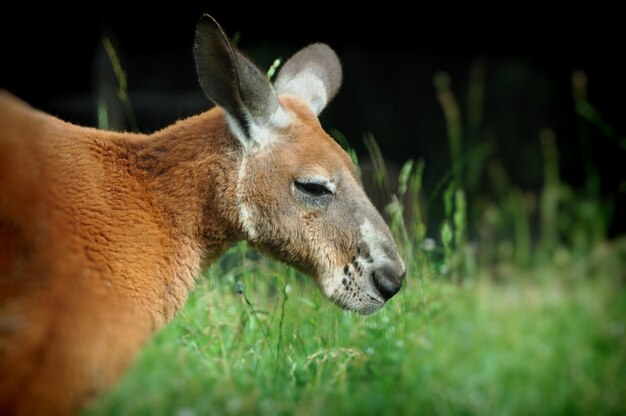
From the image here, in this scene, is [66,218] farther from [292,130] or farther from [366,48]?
[366,48]

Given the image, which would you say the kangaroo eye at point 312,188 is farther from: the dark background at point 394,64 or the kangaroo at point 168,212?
the dark background at point 394,64

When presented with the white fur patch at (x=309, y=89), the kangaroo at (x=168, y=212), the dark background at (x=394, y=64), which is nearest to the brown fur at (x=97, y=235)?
the kangaroo at (x=168, y=212)

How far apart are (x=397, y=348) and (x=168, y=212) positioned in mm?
1201

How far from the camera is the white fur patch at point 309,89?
14.6ft

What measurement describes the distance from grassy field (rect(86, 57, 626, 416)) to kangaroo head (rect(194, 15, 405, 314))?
0.24m

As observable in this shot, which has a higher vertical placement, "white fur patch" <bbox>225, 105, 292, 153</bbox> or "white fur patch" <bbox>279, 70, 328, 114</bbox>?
"white fur patch" <bbox>279, 70, 328, 114</bbox>

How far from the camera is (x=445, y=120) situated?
34.8 feet

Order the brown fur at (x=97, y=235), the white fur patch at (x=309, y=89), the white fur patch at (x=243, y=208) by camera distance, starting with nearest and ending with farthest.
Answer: the brown fur at (x=97, y=235) < the white fur patch at (x=243, y=208) < the white fur patch at (x=309, y=89)

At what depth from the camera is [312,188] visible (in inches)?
151

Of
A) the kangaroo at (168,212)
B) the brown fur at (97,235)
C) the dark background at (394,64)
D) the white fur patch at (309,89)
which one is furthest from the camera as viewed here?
the dark background at (394,64)

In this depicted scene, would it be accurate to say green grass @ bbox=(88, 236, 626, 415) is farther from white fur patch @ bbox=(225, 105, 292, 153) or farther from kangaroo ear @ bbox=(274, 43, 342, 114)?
kangaroo ear @ bbox=(274, 43, 342, 114)

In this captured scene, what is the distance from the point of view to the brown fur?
2992 millimetres

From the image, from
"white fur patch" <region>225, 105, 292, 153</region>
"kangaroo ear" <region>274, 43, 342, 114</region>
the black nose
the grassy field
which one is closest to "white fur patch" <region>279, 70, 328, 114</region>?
"kangaroo ear" <region>274, 43, 342, 114</region>

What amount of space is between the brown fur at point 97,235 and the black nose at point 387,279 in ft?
1.18
